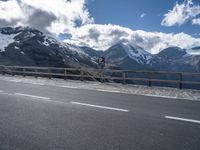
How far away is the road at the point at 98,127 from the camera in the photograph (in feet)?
16.8

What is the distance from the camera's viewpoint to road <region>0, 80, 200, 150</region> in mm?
5117

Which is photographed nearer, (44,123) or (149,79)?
(44,123)

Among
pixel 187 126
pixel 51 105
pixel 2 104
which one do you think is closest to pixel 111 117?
pixel 187 126

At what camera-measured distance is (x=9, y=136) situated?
566 cm

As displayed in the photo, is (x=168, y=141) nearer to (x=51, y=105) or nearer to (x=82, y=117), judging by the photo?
(x=82, y=117)

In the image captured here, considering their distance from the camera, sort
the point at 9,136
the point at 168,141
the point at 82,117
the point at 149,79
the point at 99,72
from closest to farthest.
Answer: the point at 168,141
the point at 9,136
the point at 82,117
the point at 149,79
the point at 99,72

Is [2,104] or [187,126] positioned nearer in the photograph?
[187,126]

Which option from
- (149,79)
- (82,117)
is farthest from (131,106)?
(149,79)

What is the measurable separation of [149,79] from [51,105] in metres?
9.70

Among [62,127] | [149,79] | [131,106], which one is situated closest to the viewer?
[62,127]

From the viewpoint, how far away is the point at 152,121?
695 cm

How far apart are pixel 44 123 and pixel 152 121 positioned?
3.16m

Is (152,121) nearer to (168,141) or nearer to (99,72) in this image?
(168,141)

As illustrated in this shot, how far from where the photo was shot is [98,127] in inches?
250
